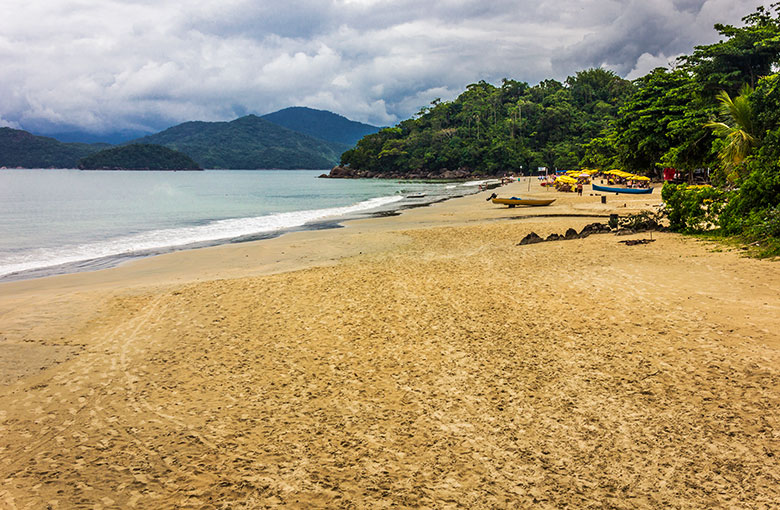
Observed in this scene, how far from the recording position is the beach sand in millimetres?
3594

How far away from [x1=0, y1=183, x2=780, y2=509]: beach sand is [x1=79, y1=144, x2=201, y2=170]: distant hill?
216122 mm

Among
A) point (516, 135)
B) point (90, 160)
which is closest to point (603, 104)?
point (516, 135)

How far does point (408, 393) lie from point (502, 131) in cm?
12251

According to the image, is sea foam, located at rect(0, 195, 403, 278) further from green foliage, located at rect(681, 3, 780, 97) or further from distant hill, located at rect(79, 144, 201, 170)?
distant hill, located at rect(79, 144, 201, 170)

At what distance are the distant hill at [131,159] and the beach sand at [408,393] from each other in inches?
8509

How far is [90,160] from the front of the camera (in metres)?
188

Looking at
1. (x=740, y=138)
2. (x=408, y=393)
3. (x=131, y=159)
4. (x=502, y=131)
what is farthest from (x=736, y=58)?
(x=131, y=159)

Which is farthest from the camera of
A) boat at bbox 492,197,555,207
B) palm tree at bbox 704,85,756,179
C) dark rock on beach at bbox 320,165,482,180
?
dark rock on beach at bbox 320,165,482,180

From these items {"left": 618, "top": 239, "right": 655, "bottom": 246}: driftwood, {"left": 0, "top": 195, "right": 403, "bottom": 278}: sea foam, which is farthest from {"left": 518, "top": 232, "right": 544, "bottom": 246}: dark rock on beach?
{"left": 0, "top": 195, "right": 403, "bottom": 278}: sea foam

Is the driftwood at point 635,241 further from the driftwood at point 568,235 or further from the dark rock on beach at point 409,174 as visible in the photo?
the dark rock on beach at point 409,174

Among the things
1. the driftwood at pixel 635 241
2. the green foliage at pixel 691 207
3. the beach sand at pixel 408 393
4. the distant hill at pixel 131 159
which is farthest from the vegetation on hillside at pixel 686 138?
the distant hill at pixel 131 159

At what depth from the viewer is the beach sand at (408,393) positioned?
359 centimetres

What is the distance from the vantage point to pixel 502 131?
11794 cm

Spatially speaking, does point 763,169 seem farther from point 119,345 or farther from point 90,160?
point 90,160
